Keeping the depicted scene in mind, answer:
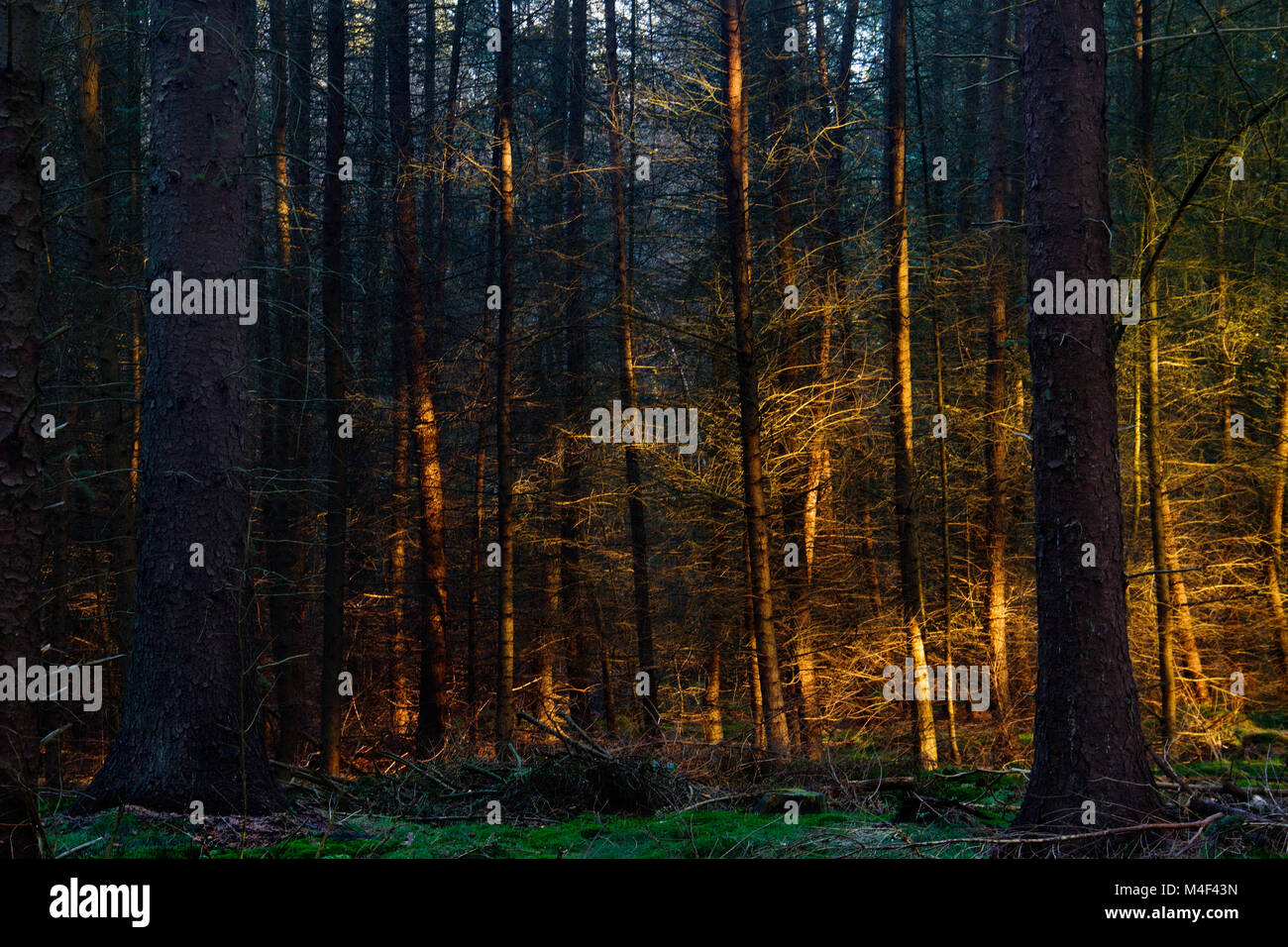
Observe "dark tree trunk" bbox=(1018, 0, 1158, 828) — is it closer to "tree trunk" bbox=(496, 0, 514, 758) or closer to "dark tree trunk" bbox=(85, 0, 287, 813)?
"dark tree trunk" bbox=(85, 0, 287, 813)

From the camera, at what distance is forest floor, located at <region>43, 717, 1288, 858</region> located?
5.37 metres

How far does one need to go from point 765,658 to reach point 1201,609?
27.4 feet

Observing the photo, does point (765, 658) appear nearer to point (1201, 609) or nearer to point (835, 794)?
point (835, 794)

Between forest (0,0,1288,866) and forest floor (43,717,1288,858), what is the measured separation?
57 millimetres

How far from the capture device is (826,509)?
14.5 meters

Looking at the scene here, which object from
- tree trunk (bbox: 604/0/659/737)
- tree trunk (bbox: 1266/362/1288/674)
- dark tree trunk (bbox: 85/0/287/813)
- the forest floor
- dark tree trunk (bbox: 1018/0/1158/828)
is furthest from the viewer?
tree trunk (bbox: 604/0/659/737)

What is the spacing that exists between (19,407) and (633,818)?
16.1 ft

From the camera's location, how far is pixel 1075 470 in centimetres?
587

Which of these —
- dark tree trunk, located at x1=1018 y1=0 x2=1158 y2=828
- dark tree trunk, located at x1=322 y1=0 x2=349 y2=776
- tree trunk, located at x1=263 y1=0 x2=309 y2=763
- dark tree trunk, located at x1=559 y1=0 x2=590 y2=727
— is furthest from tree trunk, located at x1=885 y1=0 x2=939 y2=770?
tree trunk, located at x1=263 y1=0 x2=309 y2=763

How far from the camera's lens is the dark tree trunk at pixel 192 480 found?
639 centimetres

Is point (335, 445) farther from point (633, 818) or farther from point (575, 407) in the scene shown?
point (633, 818)

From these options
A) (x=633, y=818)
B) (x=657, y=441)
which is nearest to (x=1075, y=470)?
(x=633, y=818)

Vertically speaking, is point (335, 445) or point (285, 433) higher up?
point (285, 433)
